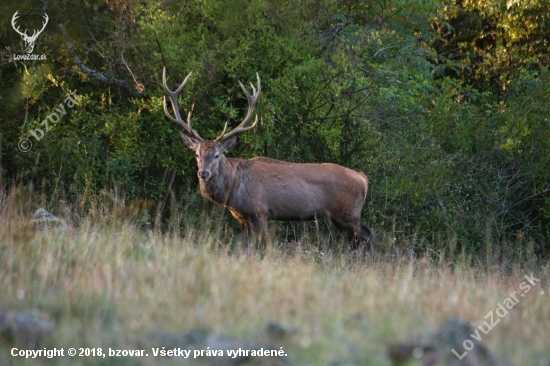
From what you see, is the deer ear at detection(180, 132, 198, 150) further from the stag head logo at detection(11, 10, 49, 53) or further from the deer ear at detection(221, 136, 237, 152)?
the stag head logo at detection(11, 10, 49, 53)

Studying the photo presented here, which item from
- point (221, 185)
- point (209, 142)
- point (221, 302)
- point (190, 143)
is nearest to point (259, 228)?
point (221, 185)

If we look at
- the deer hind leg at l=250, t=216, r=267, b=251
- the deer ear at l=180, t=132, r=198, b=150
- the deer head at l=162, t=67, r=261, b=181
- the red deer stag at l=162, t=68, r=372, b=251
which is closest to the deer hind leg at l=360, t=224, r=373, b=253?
the red deer stag at l=162, t=68, r=372, b=251

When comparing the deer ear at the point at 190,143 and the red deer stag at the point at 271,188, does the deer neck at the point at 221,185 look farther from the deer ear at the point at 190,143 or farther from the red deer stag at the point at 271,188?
the deer ear at the point at 190,143

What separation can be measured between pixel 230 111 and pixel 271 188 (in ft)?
4.34

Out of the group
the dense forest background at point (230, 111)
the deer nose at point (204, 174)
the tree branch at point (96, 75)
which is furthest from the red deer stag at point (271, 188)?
the tree branch at point (96, 75)

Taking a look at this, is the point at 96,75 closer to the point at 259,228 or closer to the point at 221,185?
the point at 221,185

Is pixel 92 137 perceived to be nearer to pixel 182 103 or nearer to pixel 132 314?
pixel 182 103

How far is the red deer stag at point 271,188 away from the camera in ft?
36.9

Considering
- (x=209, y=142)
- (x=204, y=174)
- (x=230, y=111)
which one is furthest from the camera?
(x=230, y=111)

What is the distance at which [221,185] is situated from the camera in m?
11.2

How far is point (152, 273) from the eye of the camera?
630 cm

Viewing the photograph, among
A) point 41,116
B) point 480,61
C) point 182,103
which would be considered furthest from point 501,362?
point 480,61

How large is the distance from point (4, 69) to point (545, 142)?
8.88 meters

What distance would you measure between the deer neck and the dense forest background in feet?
2.93
